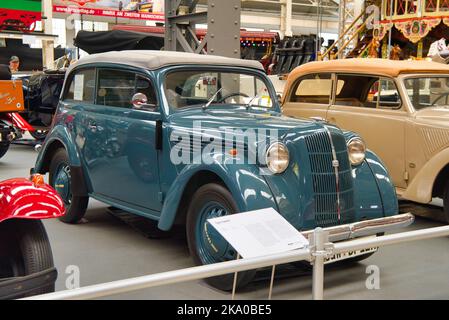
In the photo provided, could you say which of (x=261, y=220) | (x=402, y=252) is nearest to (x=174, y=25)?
(x=402, y=252)

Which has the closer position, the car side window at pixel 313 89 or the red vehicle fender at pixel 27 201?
the red vehicle fender at pixel 27 201

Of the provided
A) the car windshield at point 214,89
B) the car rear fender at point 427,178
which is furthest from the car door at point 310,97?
the car rear fender at point 427,178

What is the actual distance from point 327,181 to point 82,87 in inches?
108

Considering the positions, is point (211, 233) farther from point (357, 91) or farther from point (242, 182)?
point (357, 91)

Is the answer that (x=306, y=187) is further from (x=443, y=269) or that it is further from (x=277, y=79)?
(x=277, y=79)

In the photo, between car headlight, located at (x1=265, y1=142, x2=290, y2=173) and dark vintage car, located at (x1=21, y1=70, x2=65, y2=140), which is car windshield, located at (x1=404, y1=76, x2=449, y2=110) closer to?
car headlight, located at (x1=265, y1=142, x2=290, y2=173)

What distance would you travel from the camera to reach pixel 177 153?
431cm

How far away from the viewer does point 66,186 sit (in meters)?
5.53

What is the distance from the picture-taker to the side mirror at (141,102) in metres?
4.42

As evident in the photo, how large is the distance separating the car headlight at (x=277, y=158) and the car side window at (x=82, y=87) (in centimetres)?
222

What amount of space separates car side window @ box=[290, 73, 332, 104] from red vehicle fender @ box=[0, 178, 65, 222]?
4.17m

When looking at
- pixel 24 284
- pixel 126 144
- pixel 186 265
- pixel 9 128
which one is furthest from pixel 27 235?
pixel 9 128

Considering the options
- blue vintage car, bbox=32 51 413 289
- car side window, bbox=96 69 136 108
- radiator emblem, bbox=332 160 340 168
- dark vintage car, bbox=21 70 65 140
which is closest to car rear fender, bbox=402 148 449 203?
blue vintage car, bbox=32 51 413 289

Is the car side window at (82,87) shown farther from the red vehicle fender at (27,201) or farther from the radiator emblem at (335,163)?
the radiator emblem at (335,163)
